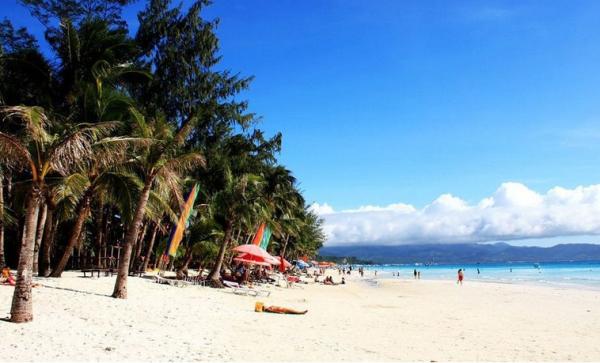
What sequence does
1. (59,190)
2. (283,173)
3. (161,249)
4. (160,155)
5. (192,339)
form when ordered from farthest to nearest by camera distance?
(283,173) < (161,249) < (59,190) < (160,155) < (192,339)

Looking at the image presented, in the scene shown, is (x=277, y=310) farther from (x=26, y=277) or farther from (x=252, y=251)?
(x=252, y=251)

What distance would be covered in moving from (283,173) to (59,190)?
801 inches

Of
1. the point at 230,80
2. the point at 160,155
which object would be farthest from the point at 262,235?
the point at 160,155

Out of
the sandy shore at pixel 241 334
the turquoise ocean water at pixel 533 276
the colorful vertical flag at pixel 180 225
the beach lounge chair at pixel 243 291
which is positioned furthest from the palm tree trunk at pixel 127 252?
the turquoise ocean water at pixel 533 276

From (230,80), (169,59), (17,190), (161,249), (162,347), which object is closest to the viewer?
(162,347)

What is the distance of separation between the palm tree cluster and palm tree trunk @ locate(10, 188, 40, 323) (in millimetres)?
18

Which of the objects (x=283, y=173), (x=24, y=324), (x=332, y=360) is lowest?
(x=332, y=360)

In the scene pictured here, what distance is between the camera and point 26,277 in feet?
25.8

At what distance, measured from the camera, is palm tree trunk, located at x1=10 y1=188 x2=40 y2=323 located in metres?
7.79

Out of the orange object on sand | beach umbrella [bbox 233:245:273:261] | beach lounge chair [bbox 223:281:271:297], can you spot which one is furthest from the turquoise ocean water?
the orange object on sand

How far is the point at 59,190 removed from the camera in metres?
14.3

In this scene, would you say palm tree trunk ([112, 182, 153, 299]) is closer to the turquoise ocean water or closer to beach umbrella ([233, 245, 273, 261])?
beach umbrella ([233, 245, 273, 261])

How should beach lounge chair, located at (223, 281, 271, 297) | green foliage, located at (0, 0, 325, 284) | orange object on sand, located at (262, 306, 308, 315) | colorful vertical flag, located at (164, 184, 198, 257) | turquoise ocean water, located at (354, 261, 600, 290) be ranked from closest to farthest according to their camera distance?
green foliage, located at (0, 0, 325, 284)
orange object on sand, located at (262, 306, 308, 315)
colorful vertical flag, located at (164, 184, 198, 257)
beach lounge chair, located at (223, 281, 271, 297)
turquoise ocean water, located at (354, 261, 600, 290)

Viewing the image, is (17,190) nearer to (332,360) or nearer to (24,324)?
(24,324)
